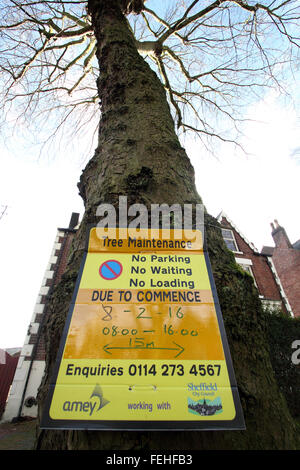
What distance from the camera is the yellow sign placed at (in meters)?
0.72

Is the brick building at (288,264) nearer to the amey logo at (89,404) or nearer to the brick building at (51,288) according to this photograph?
the brick building at (51,288)

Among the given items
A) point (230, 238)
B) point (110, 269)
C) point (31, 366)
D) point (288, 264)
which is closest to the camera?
point (110, 269)

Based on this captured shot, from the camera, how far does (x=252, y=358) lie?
0.86 metres

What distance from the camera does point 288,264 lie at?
1895cm

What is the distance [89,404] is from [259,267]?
577 inches

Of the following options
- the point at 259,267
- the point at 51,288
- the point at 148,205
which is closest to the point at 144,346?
the point at 148,205

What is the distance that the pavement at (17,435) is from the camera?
4348mm

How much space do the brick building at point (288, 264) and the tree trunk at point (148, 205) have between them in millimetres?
18783

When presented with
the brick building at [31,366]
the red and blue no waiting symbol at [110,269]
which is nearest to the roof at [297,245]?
the brick building at [31,366]

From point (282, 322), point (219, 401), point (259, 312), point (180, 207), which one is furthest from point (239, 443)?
point (282, 322)

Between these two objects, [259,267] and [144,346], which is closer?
[144,346]

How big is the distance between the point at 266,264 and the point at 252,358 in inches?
582

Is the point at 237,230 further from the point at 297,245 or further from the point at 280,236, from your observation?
the point at 297,245

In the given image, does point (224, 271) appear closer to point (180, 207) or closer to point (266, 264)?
point (180, 207)
